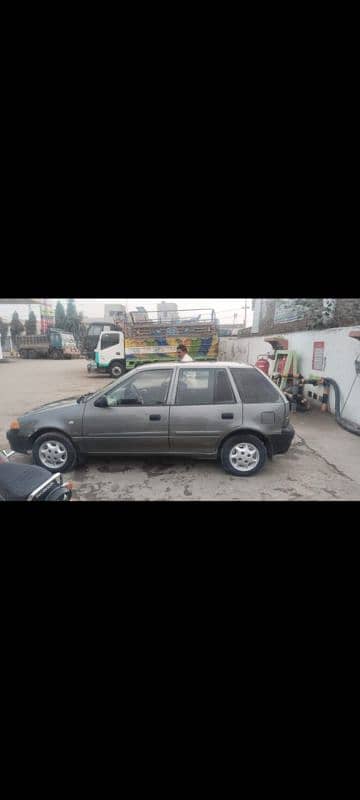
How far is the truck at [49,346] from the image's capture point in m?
12.6

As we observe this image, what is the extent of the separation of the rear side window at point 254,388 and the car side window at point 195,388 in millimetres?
281

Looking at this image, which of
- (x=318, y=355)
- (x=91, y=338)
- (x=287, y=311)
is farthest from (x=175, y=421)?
(x=91, y=338)

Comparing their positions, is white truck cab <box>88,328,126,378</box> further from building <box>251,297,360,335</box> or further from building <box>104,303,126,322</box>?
building <box>104,303,126,322</box>

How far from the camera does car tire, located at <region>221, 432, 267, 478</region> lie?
10.9 feet

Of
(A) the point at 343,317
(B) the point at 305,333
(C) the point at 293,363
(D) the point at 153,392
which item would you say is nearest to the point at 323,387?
(C) the point at 293,363

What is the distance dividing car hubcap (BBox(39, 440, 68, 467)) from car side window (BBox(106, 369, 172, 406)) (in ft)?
2.40

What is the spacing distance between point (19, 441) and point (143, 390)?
1.45m

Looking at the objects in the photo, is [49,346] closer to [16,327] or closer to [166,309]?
[16,327]

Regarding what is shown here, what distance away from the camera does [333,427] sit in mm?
5059

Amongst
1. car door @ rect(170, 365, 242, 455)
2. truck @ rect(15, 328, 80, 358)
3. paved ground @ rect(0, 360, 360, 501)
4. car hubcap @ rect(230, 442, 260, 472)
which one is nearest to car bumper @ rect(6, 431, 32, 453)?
paved ground @ rect(0, 360, 360, 501)

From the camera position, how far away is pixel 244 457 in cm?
335

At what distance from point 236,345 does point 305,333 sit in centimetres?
320

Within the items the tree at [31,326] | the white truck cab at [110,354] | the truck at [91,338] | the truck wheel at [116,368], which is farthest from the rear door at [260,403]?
the tree at [31,326]

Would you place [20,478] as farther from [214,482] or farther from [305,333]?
[305,333]
